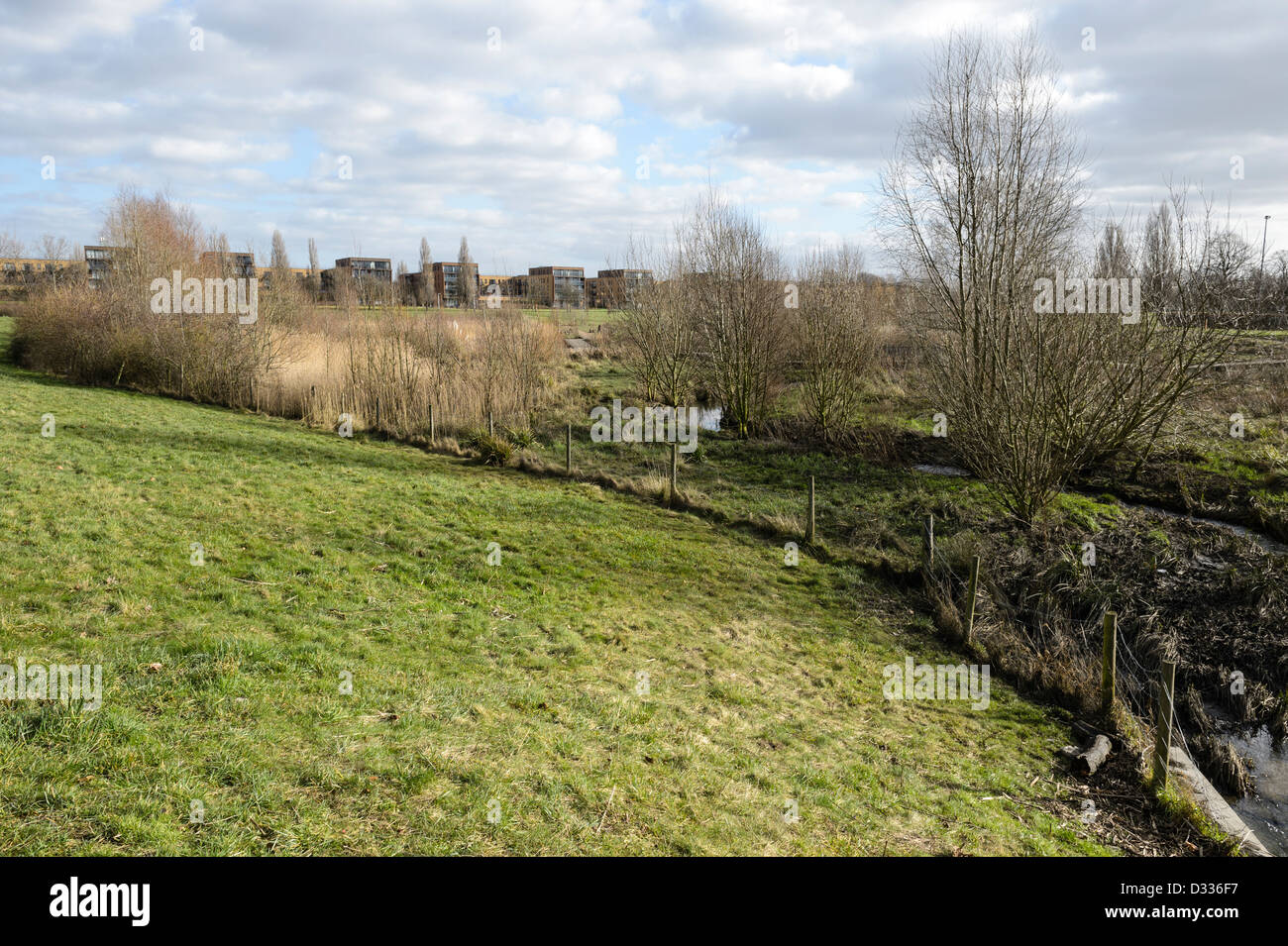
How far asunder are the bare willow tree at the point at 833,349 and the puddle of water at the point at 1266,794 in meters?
14.0

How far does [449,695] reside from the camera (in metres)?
6.37

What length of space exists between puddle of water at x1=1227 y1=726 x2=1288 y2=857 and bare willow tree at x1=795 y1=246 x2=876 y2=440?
14.0 meters

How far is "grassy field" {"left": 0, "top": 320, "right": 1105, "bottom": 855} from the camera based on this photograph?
4473 millimetres

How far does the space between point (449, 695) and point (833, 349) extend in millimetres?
18133

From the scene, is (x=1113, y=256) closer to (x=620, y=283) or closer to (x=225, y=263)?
(x=620, y=283)

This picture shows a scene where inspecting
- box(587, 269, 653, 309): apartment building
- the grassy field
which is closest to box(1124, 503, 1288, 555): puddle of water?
the grassy field

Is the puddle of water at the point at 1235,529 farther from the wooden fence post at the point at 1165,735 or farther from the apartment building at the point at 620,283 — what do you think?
the apartment building at the point at 620,283

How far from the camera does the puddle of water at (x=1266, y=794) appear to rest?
21.8ft

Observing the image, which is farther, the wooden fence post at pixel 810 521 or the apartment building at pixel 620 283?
the apartment building at pixel 620 283

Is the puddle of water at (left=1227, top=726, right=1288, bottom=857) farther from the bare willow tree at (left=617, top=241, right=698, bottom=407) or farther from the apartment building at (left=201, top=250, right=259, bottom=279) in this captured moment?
the apartment building at (left=201, top=250, right=259, bottom=279)

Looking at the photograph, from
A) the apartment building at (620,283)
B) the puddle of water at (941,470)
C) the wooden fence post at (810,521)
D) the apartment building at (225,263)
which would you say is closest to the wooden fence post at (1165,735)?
the wooden fence post at (810,521)

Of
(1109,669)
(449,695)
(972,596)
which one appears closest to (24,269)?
(449,695)

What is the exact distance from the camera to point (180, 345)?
25875 millimetres

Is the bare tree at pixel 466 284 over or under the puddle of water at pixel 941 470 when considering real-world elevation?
over
